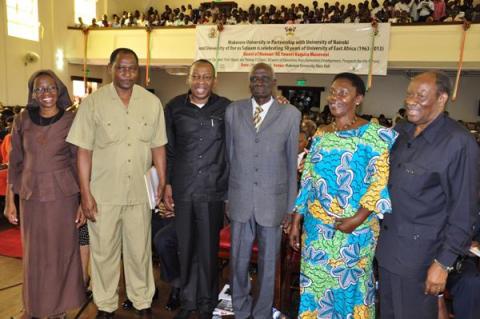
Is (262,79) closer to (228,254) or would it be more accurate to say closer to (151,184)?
(151,184)

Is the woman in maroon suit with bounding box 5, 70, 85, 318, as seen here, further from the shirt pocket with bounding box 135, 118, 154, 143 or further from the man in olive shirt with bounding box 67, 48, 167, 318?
the shirt pocket with bounding box 135, 118, 154, 143

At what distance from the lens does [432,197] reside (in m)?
1.82

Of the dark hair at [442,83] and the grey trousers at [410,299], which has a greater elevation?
the dark hair at [442,83]

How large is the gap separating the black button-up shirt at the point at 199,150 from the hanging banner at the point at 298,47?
6482 millimetres

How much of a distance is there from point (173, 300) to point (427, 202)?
201cm


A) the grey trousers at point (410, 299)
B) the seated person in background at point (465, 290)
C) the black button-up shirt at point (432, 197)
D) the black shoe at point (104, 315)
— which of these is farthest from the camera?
the black shoe at point (104, 315)

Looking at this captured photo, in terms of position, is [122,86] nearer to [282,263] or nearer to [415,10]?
[282,263]

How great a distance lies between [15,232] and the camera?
4.74m

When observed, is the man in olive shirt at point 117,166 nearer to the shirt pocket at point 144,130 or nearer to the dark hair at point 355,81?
the shirt pocket at point 144,130

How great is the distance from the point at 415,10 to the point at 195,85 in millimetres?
8973

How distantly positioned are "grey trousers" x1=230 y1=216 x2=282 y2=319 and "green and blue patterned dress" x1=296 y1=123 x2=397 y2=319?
0.28 metres

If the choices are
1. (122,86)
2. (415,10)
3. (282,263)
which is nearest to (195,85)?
(122,86)

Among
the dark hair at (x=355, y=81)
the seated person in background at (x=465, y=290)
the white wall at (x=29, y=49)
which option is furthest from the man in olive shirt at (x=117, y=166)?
the white wall at (x=29, y=49)

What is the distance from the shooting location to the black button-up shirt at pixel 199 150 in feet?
8.31
